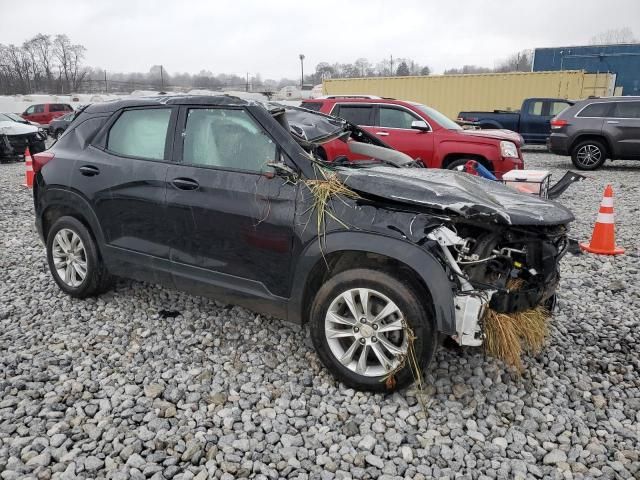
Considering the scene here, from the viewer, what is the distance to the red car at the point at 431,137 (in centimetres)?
826

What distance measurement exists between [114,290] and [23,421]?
1.91m

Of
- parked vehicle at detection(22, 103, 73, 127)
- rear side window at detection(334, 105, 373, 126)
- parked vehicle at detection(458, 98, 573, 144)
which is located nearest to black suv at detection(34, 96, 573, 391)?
rear side window at detection(334, 105, 373, 126)

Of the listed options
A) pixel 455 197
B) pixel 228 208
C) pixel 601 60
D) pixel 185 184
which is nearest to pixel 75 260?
pixel 185 184

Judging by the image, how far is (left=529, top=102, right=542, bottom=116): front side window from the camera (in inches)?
642

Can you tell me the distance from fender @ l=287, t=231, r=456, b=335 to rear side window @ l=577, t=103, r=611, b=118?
37.7 feet

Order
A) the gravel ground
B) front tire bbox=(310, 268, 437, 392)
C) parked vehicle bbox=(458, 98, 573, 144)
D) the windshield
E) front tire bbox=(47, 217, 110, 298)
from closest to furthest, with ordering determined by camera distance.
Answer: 1. the gravel ground
2. front tire bbox=(310, 268, 437, 392)
3. front tire bbox=(47, 217, 110, 298)
4. the windshield
5. parked vehicle bbox=(458, 98, 573, 144)

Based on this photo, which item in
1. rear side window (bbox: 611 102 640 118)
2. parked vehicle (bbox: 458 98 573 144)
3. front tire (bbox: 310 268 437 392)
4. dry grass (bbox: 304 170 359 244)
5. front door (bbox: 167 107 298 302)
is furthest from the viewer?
parked vehicle (bbox: 458 98 573 144)

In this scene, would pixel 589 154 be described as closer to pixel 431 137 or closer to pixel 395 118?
pixel 431 137

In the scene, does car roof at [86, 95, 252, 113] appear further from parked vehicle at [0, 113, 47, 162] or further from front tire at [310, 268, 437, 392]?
parked vehicle at [0, 113, 47, 162]

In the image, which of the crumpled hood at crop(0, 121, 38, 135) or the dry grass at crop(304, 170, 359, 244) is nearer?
the dry grass at crop(304, 170, 359, 244)

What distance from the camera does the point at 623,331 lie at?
3.82 meters

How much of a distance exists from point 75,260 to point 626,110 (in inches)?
488

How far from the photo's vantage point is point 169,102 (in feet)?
12.2

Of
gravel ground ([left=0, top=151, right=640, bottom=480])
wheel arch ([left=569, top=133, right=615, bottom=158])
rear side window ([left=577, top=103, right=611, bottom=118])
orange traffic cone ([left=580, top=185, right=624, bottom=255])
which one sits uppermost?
rear side window ([left=577, top=103, right=611, bottom=118])
